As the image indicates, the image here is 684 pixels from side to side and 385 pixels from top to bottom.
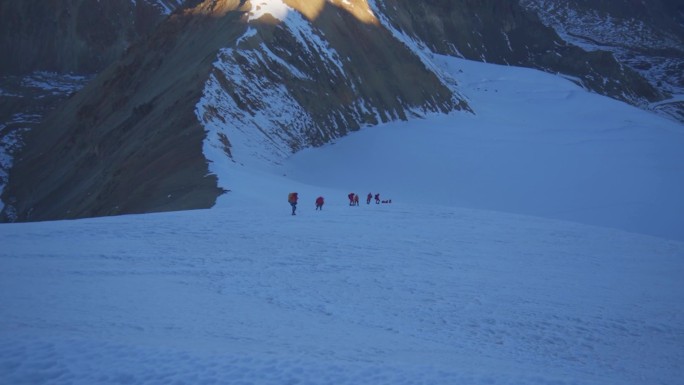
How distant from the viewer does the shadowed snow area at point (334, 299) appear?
6.16 m

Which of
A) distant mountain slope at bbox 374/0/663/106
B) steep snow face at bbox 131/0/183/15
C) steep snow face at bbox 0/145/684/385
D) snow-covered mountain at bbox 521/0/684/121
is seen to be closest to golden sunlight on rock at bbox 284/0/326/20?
distant mountain slope at bbox 374/0/663/106

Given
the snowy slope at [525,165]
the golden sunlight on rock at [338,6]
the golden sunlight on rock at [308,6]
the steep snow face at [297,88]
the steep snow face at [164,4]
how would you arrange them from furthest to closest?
the steep snow face at [164,4] → the golden sunlight on rock at [338,6] → the golden sunlight on rock at [308,6] → the snowy slope at [525,165] → the steep snow face at [297,88]

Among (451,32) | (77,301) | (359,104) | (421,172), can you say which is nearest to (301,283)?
(77,301)

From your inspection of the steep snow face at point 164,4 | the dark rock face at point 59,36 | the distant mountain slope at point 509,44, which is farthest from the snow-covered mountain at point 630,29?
the dark rock face at point 59,36

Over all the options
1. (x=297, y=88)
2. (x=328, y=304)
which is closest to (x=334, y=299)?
(x=328, y=304)

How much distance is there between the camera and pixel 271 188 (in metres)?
22.4

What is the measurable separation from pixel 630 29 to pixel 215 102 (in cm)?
12752

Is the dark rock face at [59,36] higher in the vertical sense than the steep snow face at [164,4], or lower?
lower

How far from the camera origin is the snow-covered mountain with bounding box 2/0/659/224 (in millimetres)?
24703

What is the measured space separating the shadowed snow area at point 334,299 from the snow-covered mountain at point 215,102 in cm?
469

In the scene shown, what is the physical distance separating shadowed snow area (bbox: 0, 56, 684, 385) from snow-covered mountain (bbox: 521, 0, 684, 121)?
94.9 metres

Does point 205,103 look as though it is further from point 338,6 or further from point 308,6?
point 338,6

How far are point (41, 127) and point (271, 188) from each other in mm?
27811

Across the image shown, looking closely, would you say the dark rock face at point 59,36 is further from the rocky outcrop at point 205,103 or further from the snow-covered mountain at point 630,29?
the snow-covered mountain at point 630,29
